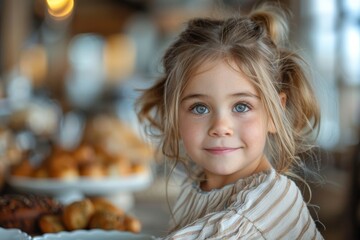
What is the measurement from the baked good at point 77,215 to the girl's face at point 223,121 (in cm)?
39

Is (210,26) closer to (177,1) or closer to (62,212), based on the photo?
(62,212)

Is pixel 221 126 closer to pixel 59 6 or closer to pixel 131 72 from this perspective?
pixel 59 6

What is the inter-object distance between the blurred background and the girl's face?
0.66ft

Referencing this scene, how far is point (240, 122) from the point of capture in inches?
40.1

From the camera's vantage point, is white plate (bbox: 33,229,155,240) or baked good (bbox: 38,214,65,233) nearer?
white plate (bbox: 33,229,155,240)

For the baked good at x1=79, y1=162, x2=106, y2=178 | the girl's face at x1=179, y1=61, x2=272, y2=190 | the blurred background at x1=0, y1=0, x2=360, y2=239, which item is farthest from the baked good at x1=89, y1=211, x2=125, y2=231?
the baked good at x1=79, y1=162, x2=106, y2=178

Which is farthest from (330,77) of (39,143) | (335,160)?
(39,143)

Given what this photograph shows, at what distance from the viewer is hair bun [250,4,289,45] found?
45.5 inches

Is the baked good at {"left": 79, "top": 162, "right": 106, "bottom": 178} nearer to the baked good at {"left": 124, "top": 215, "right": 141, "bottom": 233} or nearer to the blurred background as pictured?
the blurred background

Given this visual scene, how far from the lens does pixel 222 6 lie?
1.24 meters

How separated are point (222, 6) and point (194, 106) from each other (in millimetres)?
284

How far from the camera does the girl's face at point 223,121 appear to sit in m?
1.01

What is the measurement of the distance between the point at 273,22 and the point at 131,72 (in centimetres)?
1683

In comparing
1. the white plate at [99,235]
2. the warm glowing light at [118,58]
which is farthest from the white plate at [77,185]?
the warm glowing light at [118,58]
